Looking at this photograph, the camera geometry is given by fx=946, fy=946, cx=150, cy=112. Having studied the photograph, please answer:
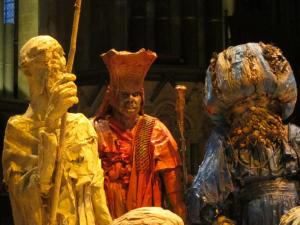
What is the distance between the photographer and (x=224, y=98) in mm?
5391

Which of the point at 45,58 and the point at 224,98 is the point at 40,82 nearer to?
the point at 45,58

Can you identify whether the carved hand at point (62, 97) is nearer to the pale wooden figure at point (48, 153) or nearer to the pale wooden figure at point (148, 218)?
the pale wooden figure at point (48, 153)

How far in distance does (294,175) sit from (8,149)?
1.61 m

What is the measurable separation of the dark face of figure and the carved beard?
0.76 metres

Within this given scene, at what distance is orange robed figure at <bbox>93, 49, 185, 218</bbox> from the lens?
19.1 ft

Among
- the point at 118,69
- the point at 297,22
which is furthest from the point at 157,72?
the point at 118,69

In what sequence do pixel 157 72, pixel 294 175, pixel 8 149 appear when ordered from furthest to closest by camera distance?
pixel 157 72
pixel 294 175
pixel 8 149

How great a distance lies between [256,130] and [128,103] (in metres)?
0.93

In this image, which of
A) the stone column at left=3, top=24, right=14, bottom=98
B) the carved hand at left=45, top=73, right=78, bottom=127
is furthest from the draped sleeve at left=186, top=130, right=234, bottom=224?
the stone column at left=3, top=24, right=14, bottom=98

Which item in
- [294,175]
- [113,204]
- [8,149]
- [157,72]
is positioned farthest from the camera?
[157,72]

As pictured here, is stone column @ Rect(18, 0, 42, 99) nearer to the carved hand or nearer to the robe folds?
the robe folds

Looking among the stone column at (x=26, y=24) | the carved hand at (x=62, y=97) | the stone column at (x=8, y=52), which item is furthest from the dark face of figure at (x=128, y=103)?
the stone column at (x=8, y=52)

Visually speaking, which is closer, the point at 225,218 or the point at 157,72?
the point at 225,218

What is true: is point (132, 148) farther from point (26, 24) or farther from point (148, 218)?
point (26, 24)
